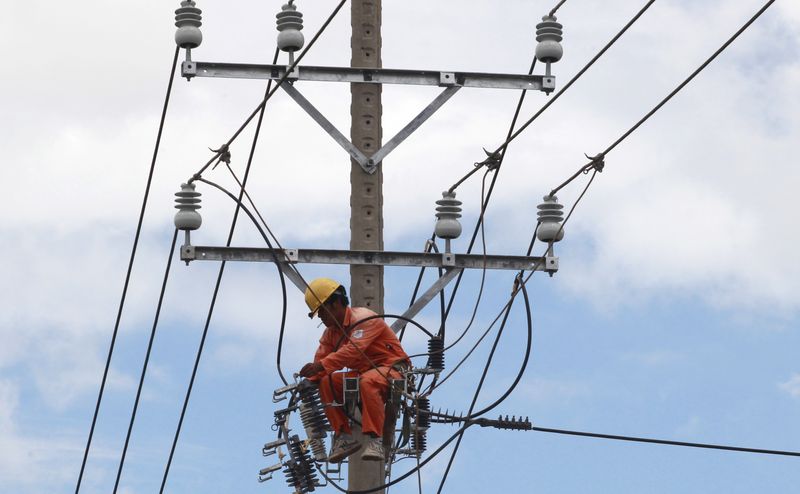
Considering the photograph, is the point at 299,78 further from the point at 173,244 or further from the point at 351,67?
the point at 173,244

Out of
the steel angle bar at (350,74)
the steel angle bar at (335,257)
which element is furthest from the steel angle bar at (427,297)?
the steel angle bar at (350,74)

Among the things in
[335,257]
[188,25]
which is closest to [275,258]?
[335,257]

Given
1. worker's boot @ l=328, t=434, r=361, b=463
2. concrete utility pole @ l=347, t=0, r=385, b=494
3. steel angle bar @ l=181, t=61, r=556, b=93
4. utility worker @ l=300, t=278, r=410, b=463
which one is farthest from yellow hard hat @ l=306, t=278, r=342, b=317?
steel angle bar @ l=181, t=61, r=556, b=93

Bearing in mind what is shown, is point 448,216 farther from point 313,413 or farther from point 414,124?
point 313,413

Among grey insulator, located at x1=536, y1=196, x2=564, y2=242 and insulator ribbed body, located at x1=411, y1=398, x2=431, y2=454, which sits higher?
grey insulator, located at x1=536, y1=196, x2=564, y2=242

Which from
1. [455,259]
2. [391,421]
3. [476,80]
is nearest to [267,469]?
[391,421]

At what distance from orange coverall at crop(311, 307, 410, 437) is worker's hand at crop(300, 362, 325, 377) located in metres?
0.03

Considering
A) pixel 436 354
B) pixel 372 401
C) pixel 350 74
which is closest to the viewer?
pixel 372 401

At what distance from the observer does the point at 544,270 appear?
19.5 meters

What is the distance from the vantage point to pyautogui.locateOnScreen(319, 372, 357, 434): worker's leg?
1861 centimetres

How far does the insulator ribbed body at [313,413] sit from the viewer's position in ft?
61.4

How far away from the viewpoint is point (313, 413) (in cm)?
1872

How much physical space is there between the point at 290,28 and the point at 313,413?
3.55 metres

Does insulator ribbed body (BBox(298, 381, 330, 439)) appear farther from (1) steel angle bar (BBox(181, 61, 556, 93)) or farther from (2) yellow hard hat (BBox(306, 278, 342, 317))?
(1) steel angle bar (BBox(181, 61, 556, 93))
